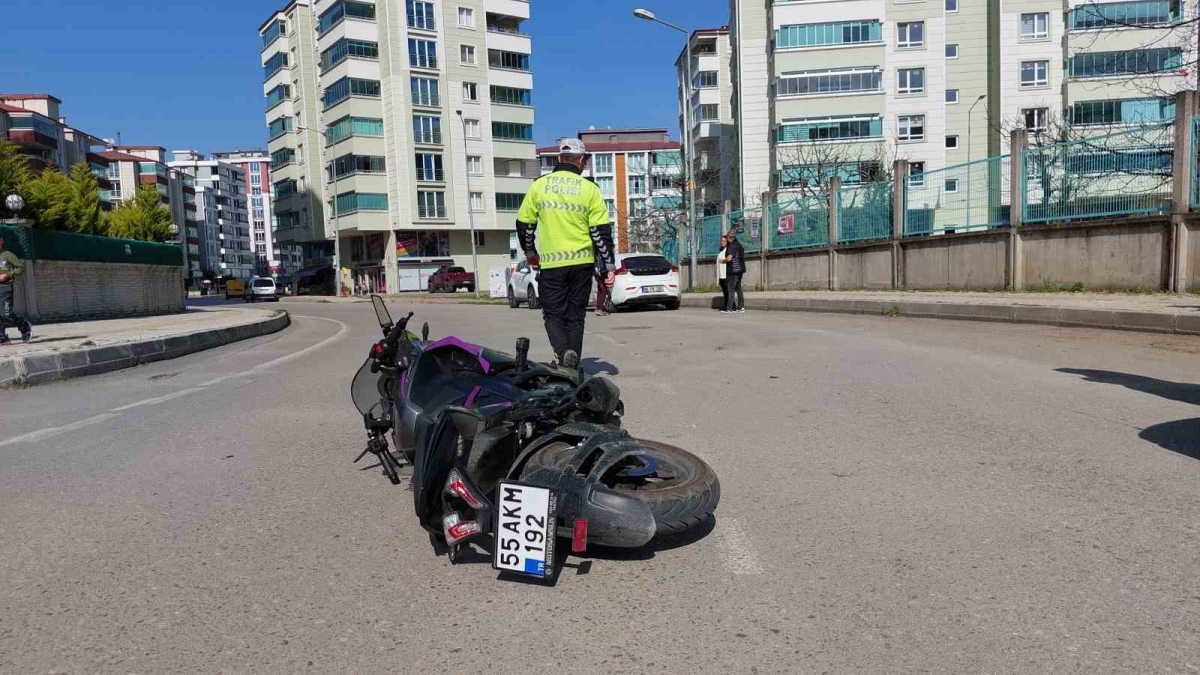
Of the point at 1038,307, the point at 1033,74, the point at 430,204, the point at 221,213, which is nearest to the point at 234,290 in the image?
the point at 430,204

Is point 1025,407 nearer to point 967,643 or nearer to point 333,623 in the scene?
point 967,643

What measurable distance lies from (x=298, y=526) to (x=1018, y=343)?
30.3 ft

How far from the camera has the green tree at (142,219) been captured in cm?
4709

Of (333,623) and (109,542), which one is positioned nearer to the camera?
(333,623)

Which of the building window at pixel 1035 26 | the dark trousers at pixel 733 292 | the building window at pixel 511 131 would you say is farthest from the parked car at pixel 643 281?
the building window at pixel 511 131

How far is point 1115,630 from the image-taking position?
2590 millimetres

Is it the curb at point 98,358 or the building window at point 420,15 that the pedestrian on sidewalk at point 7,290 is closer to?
the curb at point 98,358

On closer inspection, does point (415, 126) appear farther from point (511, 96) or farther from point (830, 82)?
point (830, 82)

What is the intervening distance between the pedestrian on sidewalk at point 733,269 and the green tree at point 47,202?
21.8m

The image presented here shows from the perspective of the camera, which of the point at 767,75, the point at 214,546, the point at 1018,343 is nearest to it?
the point at 214,546

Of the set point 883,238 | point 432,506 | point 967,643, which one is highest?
point 883,238

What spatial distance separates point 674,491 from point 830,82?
5276cm

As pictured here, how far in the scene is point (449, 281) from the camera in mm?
57812

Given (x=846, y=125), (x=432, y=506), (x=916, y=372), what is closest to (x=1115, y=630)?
(x=432, y=506)
